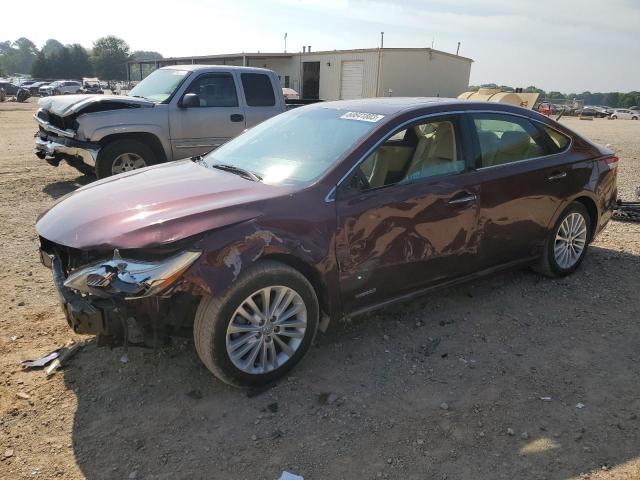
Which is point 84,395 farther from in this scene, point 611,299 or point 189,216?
point 611,299

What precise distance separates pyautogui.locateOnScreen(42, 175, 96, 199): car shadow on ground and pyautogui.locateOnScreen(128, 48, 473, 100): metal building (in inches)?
871

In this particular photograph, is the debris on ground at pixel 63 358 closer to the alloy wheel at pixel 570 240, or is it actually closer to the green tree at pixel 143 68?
the alloy wheel at pixel 570 240

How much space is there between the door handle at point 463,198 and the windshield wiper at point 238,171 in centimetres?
143

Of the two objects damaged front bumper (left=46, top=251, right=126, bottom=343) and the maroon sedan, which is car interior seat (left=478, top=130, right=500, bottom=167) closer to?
the maroon sedan

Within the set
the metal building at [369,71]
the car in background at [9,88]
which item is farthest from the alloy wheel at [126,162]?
the car in background at [9,88]

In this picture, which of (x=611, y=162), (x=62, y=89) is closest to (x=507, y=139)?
(x=611, y=162)

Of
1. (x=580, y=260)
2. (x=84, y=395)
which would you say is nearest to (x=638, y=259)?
(x=580, y=260)

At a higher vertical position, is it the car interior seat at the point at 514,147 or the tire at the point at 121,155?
the car interior seat at the point at 514,147

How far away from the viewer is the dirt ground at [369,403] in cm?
260

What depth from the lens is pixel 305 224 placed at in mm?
3109

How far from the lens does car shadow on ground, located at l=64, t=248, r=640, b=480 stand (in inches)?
103

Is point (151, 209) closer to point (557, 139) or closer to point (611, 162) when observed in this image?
point (557, 139)

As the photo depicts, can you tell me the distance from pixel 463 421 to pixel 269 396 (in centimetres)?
114

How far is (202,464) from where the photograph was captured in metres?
2.58
